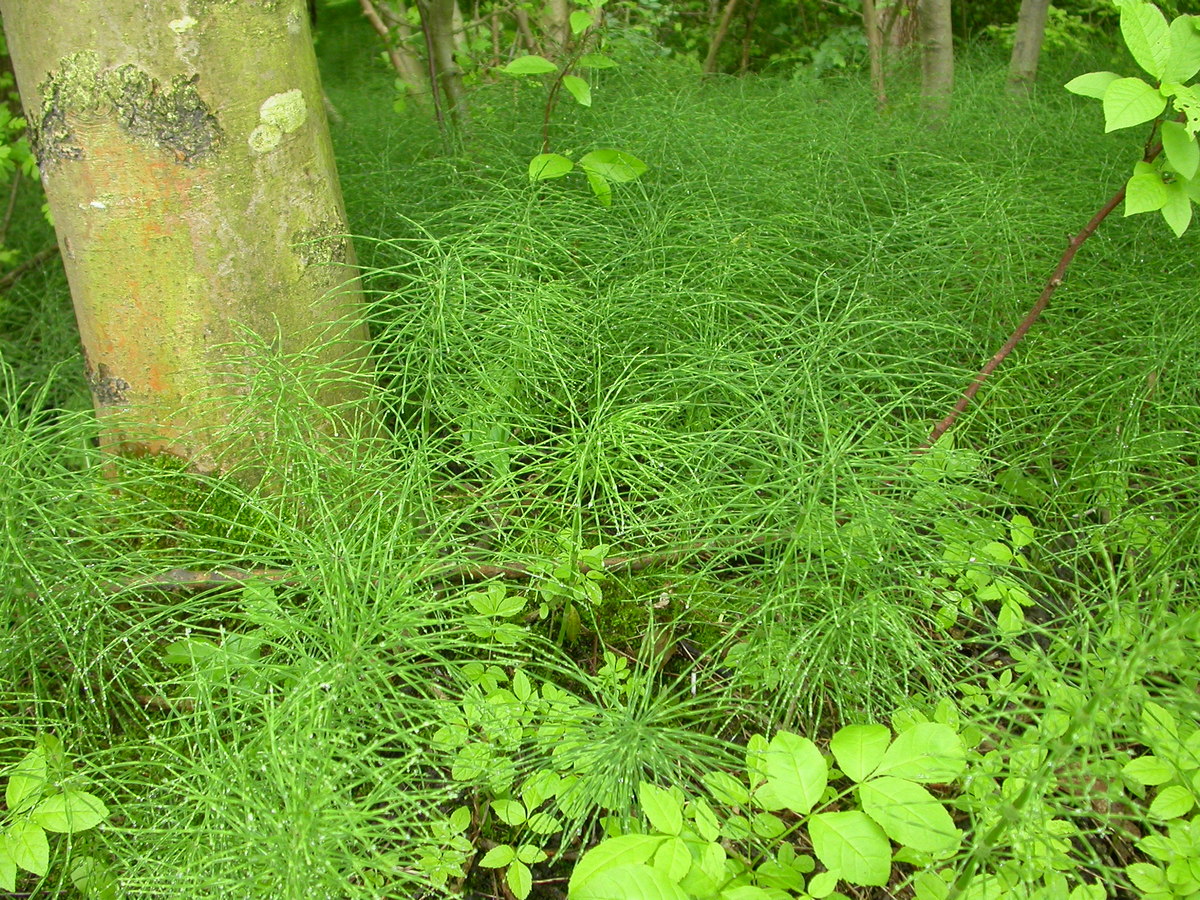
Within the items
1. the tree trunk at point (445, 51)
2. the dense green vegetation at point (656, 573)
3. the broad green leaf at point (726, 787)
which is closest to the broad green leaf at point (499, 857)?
the dense green vegetation at point (656, 573)

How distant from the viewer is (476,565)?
4.70ft

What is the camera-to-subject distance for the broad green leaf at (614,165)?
6.64 ft

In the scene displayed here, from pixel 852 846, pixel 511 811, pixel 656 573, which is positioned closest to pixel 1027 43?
pixel 656 573

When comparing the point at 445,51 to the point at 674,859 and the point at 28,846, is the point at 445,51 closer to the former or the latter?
the point at 28,846

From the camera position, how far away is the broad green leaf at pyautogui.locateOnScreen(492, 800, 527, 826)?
1220mm

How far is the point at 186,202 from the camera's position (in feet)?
5.10

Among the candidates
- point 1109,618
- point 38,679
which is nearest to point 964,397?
point 1109,618

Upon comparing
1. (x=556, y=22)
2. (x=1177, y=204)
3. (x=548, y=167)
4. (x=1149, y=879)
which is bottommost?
(x=1149, y=879)

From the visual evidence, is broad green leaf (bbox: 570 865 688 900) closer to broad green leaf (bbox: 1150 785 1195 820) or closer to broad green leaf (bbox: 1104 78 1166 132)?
broad green leaf (bbox: 1150 785 1195 820)

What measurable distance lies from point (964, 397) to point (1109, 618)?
55cm

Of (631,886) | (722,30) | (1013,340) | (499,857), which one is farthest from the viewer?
(722,30)

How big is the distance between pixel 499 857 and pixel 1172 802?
91 cm

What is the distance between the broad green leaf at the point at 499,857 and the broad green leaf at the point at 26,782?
613mm

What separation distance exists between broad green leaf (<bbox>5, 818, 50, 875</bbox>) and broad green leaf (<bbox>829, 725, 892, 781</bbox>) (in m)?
1.03
